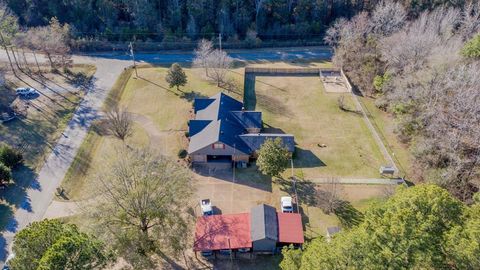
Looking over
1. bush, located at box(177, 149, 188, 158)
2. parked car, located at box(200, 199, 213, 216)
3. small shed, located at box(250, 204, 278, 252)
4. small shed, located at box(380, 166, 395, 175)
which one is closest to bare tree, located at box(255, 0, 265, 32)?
bush, located at box(177, 149, 188, 158)

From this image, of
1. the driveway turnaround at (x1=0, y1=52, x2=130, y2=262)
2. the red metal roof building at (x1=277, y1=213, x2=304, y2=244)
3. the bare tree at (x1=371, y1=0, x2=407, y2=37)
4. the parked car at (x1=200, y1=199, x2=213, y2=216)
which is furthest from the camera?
the bare tree at (x1=371, y1=0, x2=407, y2=37)

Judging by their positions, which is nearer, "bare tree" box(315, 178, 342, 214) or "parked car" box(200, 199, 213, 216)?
"parked car" box(200, 199, 213, 216)

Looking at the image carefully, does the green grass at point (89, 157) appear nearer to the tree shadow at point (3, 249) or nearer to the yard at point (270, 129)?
the yard at point (270, 129)

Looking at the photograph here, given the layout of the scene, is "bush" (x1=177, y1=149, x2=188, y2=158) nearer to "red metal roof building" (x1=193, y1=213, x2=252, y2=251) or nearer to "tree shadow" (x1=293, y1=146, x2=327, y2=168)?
"red metal roof building" (x1=193, y1=213, x2=252, y2=251)

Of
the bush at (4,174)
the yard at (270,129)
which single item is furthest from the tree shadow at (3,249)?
the bush at (4,174)

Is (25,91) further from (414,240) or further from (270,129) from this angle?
(414,240)

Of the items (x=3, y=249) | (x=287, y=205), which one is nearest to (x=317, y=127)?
(x=287, y=205)
